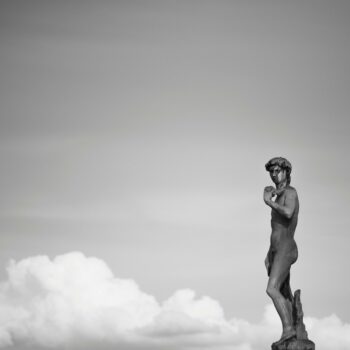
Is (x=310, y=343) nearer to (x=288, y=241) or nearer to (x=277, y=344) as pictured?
(x=277, y=344)

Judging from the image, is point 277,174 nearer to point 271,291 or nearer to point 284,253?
point 284,253

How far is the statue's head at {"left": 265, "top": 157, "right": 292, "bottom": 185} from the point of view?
21922 millimetres

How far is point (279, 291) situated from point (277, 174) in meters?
2.96

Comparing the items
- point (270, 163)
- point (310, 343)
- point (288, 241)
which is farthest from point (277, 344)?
point (270, 163)

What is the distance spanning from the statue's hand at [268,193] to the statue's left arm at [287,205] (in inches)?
1.8

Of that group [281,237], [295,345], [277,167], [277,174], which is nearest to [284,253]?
[281,237]

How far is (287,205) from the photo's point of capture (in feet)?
70.8

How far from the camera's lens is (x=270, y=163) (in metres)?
22.0

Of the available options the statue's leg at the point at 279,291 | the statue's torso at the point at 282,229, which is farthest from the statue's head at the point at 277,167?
the statue's leg at the point at 279,291

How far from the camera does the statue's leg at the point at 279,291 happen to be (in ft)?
69.8

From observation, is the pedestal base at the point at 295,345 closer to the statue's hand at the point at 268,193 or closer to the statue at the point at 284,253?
the statue at the point at 284,253

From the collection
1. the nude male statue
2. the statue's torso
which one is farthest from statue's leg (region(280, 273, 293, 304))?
the statue's torso

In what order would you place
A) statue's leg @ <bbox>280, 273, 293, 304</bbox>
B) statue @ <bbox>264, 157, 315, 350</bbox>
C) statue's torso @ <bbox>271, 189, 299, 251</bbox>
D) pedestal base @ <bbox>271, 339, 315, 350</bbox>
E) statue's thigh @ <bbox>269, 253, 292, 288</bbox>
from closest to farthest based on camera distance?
pedestal base @ <bbox>271, 339, 315, 350</bbox>
statue @ <bbox>264, 157, 315, 350</bbox>
statue's thigh @ <bbox>269, 253, 292, 288</bbox>
statue's torso @ <bbox>271, 189, 299, 251</bbox>
statue's leg @ <bbox>280, 273, 293, 304</bbox>

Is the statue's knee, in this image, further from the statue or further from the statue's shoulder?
the statue's shoulder
